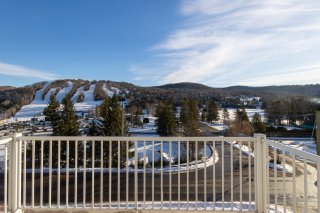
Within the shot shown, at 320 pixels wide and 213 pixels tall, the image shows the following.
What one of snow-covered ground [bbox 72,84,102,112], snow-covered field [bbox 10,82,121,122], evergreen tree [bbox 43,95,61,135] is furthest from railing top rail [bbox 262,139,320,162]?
snow-covered ground [bbox 72,84,102,112]

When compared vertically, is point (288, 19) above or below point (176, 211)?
above

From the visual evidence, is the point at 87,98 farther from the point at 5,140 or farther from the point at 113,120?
the point at 5,140

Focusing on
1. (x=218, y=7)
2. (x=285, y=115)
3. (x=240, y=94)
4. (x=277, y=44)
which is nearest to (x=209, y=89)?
(x=240, y=94)

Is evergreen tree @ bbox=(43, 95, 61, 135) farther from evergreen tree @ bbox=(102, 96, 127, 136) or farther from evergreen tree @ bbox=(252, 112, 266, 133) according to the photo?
evergreen tree @ bbox=(252, 112, 266, 133)

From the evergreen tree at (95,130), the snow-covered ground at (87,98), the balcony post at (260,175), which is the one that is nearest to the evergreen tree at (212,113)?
the evergreen tree at (95,130)

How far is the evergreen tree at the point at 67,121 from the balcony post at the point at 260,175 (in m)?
19.4

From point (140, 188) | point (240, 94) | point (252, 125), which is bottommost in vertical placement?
point (140, 188)

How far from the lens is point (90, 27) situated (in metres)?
15.4

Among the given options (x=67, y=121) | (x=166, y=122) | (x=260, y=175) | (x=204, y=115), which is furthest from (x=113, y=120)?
(x=204, y=115)

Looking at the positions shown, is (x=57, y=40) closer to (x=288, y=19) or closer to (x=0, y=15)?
(x=0, y=15)

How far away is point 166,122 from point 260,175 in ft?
84.2

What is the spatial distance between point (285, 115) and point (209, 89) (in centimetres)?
2726

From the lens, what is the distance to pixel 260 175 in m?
2.79

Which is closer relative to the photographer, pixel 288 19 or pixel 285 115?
pixel 288 19
